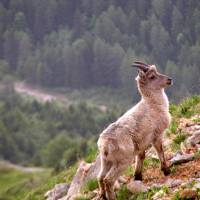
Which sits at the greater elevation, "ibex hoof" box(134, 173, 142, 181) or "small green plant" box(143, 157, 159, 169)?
"small green plant" box(143, 157, 159, 169)

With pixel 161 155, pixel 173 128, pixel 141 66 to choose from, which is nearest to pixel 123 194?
pixel 161 155

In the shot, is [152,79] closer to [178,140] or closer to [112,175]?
[178,140]

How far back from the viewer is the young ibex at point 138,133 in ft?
47.2

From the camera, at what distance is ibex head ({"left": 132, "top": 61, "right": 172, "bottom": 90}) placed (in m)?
16.3

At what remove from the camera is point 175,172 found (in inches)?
596

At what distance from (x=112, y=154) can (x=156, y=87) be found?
9.33 ft

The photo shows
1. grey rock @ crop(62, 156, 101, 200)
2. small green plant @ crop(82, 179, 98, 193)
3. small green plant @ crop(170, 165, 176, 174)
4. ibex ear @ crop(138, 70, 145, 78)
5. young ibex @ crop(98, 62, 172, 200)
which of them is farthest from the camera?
grey rock @ crop(62, 156, 101, 200)

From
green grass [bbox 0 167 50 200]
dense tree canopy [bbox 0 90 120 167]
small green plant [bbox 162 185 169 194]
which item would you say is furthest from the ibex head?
dense tree canopy [bbox 0 90 120 167]

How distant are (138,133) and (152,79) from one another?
6.30 feet

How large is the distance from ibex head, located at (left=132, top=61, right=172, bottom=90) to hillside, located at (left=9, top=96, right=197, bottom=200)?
1.69 meters

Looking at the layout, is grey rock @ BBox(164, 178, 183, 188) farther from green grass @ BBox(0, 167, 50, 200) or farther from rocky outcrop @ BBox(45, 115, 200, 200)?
green grass @ BBox(0, 167, 50, 200)

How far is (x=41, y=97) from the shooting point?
19400 centimetres

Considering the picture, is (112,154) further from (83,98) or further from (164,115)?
(83,98)

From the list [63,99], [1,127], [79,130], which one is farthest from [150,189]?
[63,99]
